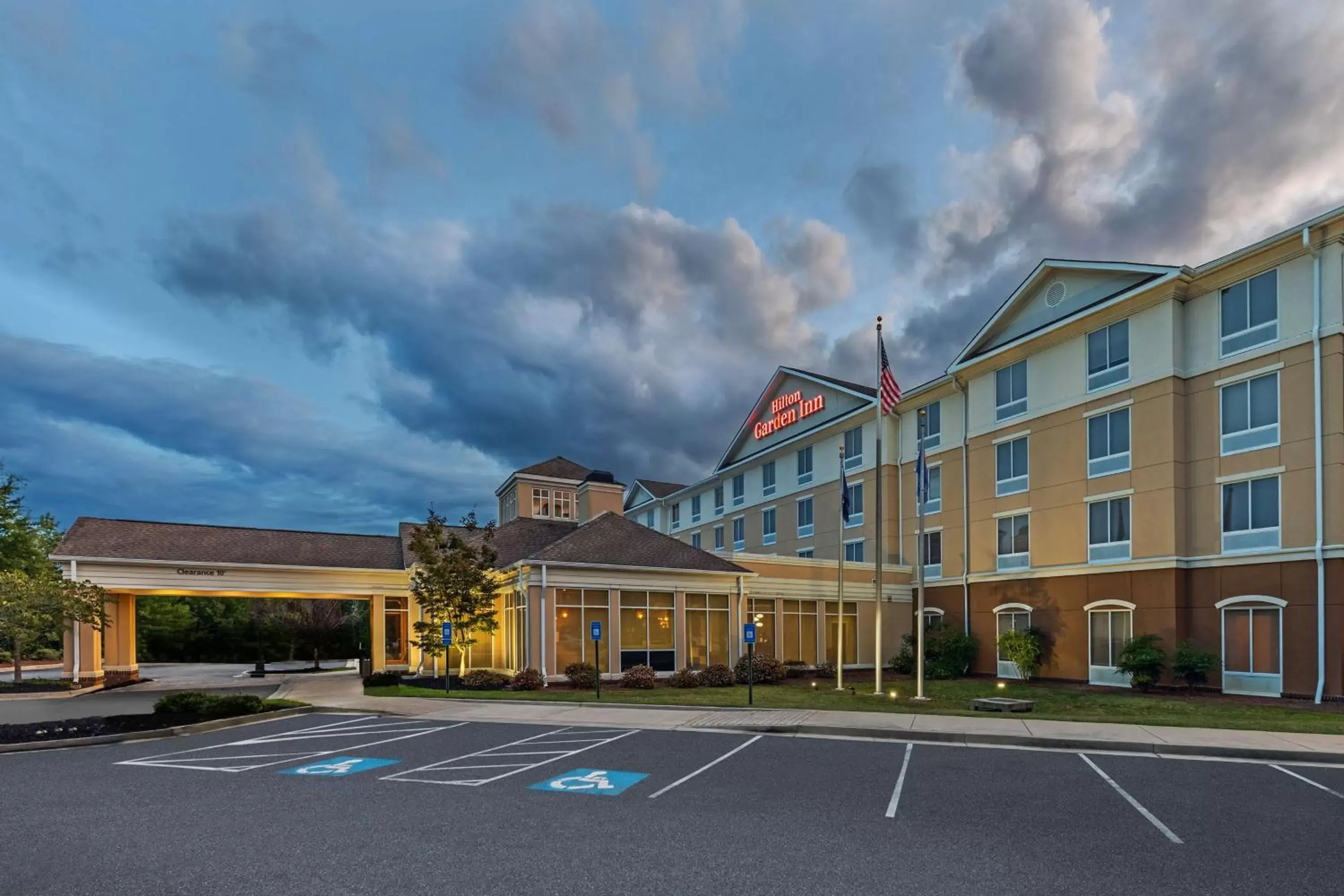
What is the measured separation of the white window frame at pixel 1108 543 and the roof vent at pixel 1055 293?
792 centimetres

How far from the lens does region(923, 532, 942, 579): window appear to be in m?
35.4

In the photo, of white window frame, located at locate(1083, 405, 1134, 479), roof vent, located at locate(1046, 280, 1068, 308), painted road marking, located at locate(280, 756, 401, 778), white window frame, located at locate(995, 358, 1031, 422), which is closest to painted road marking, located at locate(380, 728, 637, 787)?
painted road marking, located at locate(280, 756, 401, 778)

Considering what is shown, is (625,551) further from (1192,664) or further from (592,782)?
(592,782)

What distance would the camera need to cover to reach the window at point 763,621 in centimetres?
3397

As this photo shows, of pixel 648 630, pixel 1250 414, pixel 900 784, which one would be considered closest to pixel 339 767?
pixel 900 784

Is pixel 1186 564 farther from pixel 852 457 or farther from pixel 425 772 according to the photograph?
pixel 425 772

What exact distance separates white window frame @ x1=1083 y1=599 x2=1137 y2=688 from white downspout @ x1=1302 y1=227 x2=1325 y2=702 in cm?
528

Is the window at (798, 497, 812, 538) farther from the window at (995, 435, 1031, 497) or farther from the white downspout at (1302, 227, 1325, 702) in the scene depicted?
the white downspout at (1302, 227, 1325, 702)

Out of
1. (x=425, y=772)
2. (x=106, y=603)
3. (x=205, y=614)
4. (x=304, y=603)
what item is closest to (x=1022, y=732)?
(x=425, y=772)

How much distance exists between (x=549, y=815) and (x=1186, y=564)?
24419 millimetres

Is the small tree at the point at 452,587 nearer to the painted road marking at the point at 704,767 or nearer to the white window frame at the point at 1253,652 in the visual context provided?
the painted road marking at the point at 704,767

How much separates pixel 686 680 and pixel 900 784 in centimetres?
1652

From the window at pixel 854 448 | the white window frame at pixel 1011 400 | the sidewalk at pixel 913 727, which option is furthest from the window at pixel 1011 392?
the sidewalk at pixel 913 727

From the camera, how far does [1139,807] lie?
9469 mm
